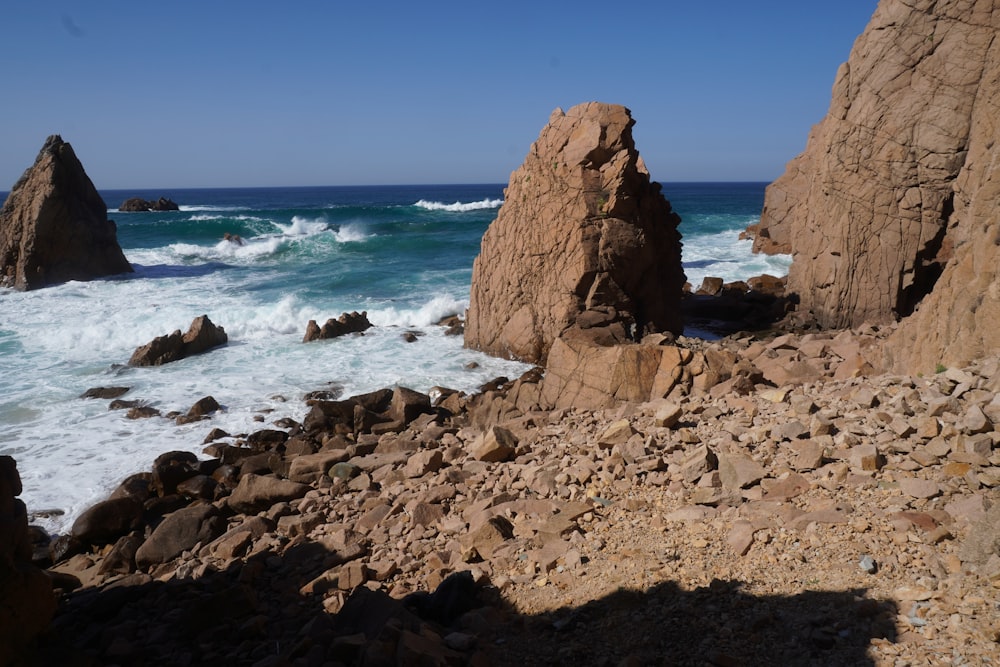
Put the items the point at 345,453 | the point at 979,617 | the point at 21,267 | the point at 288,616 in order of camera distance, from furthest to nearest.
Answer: the point at 21,267 < the point at 345,453 < the point at 288,616 < the point at 979,617

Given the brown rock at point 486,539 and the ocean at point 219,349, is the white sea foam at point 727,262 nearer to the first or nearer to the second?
the ocean at point 219,349

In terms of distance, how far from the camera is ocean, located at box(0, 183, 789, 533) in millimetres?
10094

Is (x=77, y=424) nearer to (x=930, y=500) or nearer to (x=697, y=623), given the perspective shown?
(x=697, y=623)

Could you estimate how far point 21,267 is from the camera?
23.7 meters

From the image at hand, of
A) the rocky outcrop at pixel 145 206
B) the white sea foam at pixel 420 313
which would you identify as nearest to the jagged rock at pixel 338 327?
the white sea foam at pixel 420 313

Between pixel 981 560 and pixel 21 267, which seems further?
pixel 21 267

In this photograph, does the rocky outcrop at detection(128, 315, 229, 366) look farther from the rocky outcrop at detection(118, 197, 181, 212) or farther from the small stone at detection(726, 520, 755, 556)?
the rocky outcrop at detection(118, 197, 181, 212)

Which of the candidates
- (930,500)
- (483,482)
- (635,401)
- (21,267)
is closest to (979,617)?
(930,500)

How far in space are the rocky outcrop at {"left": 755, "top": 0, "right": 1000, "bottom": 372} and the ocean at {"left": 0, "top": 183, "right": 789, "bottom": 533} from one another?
7.04 metres

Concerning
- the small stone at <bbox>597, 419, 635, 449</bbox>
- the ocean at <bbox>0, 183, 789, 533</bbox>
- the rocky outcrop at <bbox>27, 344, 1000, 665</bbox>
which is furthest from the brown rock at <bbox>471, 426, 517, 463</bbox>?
the ocean at <bbox>0, 183, 789, 533</bbox>

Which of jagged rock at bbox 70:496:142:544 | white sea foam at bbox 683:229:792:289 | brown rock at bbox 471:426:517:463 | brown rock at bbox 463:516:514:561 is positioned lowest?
jagged rock at bbox 70:496:142:544

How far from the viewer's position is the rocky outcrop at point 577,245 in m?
12.6

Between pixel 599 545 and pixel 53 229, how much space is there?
2583cm

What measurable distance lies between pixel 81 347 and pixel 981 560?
17337 millimetres
